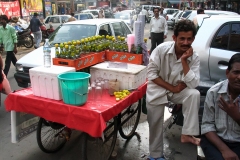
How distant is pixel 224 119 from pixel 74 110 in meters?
1.34

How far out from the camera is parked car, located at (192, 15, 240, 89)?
11.6 ft

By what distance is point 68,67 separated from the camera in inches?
105

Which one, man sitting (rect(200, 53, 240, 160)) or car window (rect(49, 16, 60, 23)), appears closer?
man sitting (rect(200, 53, 240, 160))

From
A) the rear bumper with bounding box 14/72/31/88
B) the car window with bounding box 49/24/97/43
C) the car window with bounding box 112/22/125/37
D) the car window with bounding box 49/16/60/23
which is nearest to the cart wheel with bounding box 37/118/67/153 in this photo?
the rear bumper with bounding box 14/72/31/88

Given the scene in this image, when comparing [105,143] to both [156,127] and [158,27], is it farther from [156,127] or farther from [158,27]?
[158,27]

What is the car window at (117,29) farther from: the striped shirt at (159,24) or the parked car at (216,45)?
the parked car at (216,45)

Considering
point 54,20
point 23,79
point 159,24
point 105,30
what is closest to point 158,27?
point 159,24

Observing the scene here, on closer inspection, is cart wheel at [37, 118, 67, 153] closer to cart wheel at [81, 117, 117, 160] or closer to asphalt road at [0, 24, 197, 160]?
asphalt road at [0, 24, 197, 160]

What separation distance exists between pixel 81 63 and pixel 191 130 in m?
1.43

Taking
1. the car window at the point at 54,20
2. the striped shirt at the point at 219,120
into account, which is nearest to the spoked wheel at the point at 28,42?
the car window at the point at 54,20

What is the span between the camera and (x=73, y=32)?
18.5ft

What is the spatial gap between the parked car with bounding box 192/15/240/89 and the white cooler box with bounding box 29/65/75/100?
2092 mm

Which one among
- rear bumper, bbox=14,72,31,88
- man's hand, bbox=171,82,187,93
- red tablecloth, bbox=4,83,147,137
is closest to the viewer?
red tablecloth, bbox=4,83,147,137

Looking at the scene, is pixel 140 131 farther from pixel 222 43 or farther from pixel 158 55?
pixel 222 43
